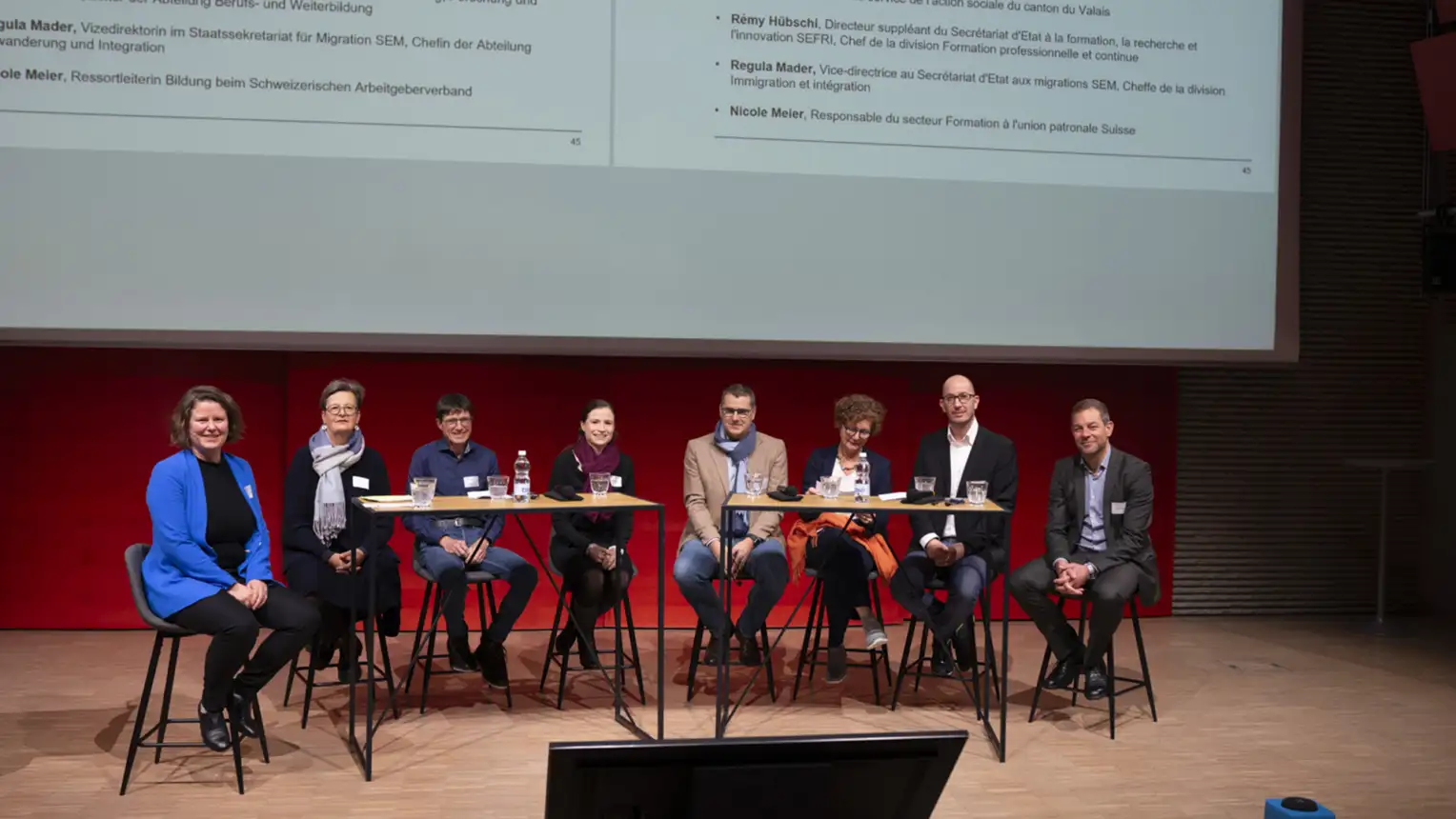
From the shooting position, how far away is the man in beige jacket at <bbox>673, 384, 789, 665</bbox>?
4391mm

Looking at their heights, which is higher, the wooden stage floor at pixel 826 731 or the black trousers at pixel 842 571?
the black trousers at pixel 842 571

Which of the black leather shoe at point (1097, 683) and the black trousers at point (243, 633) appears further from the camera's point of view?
the black leather shoe at point (1097, 683)

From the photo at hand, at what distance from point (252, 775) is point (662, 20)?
10.5ft

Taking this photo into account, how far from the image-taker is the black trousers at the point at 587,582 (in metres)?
4.46

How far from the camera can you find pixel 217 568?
355cm

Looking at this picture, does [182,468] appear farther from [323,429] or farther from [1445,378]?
[1445,378]

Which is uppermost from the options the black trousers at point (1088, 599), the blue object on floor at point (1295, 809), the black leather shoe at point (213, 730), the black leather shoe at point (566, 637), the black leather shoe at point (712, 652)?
the blue object on floor at point (1295, 809)

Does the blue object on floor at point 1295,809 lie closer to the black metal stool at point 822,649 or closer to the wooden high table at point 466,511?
the wooden high table at point 466,511

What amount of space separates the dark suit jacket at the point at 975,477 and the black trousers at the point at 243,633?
7.33 ft

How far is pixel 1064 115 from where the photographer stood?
16.4 feet

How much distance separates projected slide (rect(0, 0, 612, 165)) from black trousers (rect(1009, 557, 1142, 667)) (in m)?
2.40

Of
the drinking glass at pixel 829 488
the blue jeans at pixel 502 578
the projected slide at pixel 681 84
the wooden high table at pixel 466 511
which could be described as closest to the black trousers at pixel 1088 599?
the drinking glass at pixel 829 488

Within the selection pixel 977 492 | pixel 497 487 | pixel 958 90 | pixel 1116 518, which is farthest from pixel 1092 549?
pixel 497 487

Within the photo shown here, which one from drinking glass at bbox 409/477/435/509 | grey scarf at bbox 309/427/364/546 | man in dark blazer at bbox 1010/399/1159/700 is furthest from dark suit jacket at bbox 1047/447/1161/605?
grey scarf at bbox 309/427/364/546
